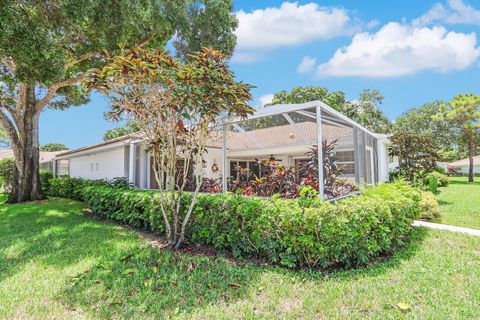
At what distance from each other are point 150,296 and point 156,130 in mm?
3372

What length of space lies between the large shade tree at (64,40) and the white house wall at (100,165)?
3.10m

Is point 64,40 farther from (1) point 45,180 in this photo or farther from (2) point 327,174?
(1) point 45,180

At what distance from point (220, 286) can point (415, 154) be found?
13.5m

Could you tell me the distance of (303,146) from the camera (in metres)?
12.3

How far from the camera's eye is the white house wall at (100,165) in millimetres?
14200

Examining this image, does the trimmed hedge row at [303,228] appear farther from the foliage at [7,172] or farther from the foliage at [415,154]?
the foliage at [7,172]

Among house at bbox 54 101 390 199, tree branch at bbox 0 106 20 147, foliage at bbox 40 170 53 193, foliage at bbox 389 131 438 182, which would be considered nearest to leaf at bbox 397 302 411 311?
house at bbox 54 101 390 199

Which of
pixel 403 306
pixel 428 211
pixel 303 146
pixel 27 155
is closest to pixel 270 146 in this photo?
pixel 303 146

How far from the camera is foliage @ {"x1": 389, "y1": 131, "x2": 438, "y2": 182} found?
13.3m

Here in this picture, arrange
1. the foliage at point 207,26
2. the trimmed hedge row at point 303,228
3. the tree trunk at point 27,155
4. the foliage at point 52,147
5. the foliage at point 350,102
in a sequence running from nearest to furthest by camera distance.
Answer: the trimmed hedge row at point 303,228
the foliage at point 207,26
the tree trunk at point 27,155
the foliage at point 350,102
the foliage at point 52,147

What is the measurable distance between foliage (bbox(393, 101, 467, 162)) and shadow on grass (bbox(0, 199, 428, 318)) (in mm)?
35828

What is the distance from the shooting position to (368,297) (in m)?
3.71

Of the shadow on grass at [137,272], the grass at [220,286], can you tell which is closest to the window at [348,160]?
the shadow on grass at [137,272]

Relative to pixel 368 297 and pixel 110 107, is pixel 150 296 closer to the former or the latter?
pixel 368 297
